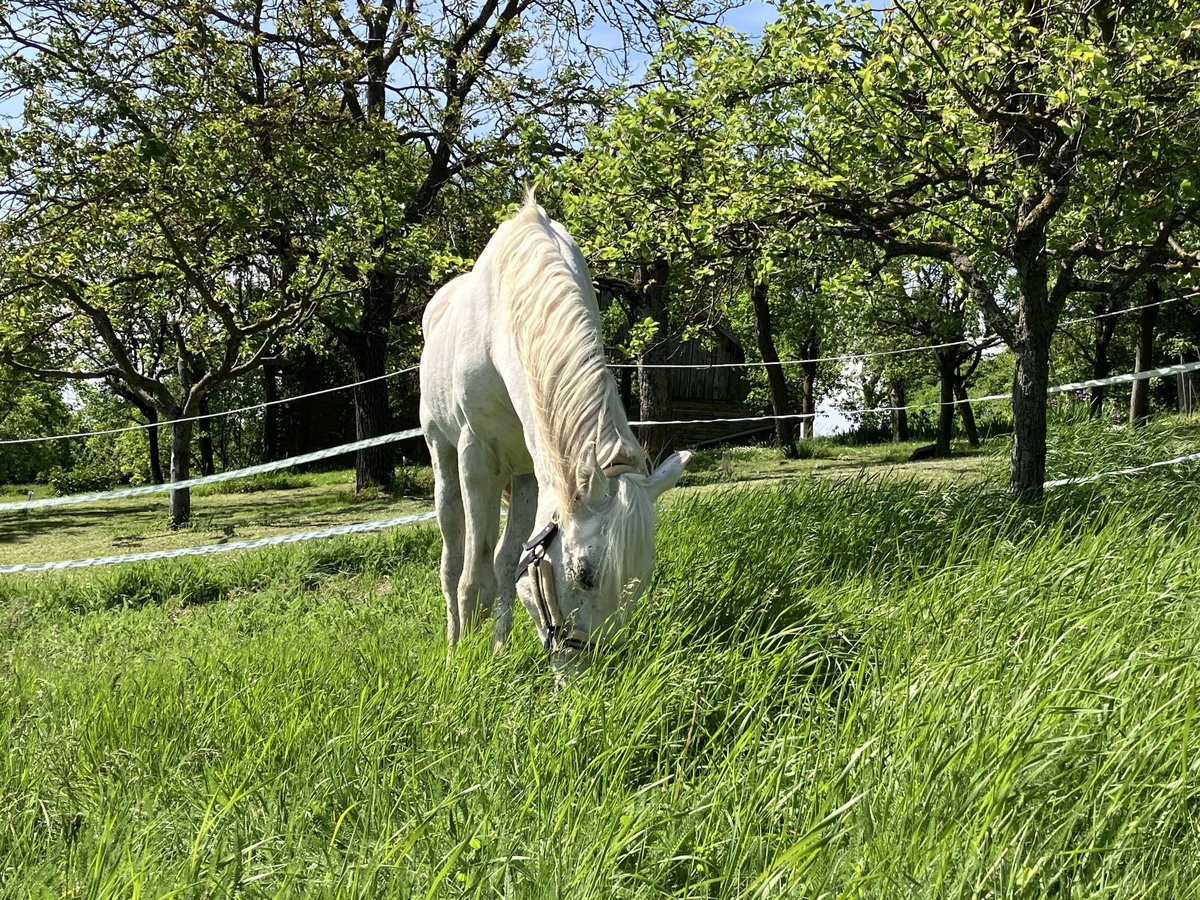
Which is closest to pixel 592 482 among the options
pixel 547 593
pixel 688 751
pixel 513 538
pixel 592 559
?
pixel 592 559

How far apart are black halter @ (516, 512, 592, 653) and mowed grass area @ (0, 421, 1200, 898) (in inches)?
6.4

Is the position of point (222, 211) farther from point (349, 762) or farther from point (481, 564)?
point (349, 762)

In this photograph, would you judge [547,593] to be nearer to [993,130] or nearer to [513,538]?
[513,538]

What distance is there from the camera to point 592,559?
8.57 feet

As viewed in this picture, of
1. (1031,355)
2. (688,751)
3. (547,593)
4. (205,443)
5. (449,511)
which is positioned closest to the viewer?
(688,751)

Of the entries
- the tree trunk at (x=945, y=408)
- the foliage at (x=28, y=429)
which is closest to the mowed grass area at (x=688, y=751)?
the tree trunk at (x=945, y=408)

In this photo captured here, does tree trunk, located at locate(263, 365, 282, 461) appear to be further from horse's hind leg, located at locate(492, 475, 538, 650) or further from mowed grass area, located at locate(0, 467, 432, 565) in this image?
horse's hind leg, located at locate(492, 475, 538, 650)

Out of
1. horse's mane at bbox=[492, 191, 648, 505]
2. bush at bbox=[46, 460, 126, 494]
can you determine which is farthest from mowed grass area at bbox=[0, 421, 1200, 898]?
bush at bbox=[46, 460, 126, 494]

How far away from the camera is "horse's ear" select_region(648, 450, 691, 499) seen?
109 inches

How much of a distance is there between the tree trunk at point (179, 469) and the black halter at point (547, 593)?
9.31 meters

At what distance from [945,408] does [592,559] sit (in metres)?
13.7

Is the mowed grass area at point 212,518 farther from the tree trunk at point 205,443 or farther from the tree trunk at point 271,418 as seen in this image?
the tree trunk at point 205,443

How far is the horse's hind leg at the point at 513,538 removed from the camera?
11.5 ft

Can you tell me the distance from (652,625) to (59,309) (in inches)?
520
